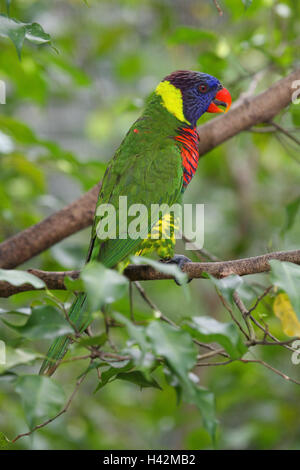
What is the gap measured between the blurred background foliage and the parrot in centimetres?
16

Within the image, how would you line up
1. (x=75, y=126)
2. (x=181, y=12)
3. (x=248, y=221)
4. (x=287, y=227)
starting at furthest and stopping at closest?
(x=75, y=126) < (x=181, y=12) < (x=248, y=221) < (x=287, y=227)

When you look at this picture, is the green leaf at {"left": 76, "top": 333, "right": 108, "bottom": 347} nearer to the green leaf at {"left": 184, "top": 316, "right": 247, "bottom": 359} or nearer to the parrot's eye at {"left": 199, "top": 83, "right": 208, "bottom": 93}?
the green leaf at {"left": 184, "top": 316, "right": 247, "bottom": 359}

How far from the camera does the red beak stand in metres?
1.59

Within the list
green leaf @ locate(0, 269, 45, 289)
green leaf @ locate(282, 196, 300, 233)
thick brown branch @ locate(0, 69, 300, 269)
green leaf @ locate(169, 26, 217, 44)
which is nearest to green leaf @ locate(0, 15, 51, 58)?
green leaf @ locate(0, 269, 45, 289)

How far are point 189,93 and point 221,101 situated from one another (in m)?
0.12

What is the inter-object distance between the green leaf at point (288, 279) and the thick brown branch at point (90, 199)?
943 mm

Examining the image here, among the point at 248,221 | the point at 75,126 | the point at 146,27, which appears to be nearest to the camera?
the point at 248,221

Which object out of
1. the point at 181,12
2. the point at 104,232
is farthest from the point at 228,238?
the point at 104,232

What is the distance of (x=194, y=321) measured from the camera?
2.82 feet

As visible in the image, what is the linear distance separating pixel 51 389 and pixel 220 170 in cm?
263

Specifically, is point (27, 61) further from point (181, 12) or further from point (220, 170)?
point (181, 12)

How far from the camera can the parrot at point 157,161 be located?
130cm

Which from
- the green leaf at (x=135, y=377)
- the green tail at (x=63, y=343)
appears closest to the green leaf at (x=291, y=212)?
the green tail at (x=63, y=343)

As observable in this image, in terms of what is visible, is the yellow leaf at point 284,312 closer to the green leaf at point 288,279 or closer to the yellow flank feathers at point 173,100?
the green leaf at point 288,279
